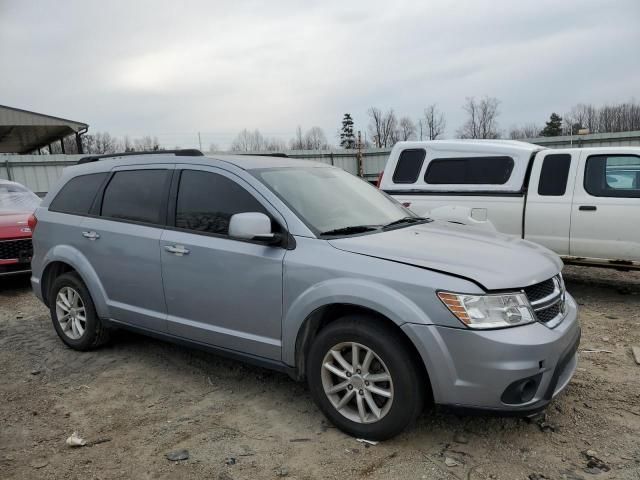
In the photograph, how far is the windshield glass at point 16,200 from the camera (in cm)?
809

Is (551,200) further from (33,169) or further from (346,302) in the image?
(33,169)

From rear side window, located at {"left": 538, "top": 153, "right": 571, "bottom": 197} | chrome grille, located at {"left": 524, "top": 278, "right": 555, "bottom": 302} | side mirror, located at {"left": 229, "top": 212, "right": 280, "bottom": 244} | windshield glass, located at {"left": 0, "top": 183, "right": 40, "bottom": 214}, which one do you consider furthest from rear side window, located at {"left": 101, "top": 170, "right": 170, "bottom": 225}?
rear side window, located at {"left": 538, "top": 153, "right": 571, "bottom": 197}

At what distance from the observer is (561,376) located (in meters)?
2.95

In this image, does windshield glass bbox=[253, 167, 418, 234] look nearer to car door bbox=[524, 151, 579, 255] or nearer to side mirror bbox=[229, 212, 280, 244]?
side mirror bbox=[229, 212, 280, 244]

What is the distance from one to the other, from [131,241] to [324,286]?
1.91 meters

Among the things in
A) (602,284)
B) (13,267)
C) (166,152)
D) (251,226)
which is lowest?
(602,284)

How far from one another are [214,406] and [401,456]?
142 centimetres

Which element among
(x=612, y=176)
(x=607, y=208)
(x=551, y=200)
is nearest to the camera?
(x=607, y=208)

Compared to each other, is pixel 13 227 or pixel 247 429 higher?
pixel 13 227

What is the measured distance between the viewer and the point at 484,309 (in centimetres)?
267

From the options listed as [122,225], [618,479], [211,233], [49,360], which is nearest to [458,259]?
[618,479]

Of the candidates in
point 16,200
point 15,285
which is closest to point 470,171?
point 15,285

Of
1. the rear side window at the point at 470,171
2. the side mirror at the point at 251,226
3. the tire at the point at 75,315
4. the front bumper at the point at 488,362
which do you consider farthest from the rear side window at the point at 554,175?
the tire at the point at 75,315

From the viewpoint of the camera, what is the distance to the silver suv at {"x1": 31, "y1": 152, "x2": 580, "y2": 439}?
2.70m
